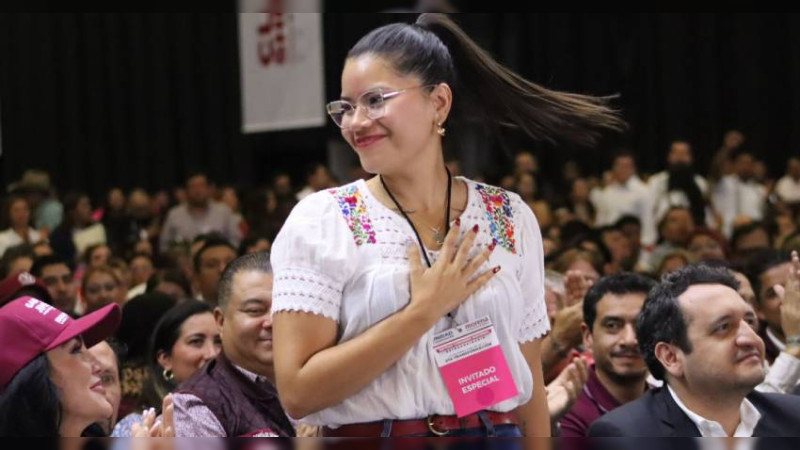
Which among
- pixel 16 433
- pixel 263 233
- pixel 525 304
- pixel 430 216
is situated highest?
pixel 430 216

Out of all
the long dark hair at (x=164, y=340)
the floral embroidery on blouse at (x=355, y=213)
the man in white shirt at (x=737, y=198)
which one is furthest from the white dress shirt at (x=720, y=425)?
the man in white shirt at (x=737, y=198)

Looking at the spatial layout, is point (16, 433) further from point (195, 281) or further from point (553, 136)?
point (195, 281)

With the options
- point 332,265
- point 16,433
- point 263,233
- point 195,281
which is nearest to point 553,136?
point 332,265

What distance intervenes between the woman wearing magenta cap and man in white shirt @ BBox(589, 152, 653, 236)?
8.04m

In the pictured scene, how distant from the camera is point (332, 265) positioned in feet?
7.81

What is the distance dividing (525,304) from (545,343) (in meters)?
2.09

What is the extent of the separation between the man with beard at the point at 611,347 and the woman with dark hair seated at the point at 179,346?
1.11 m

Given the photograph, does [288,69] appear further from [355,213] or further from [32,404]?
[355,213]

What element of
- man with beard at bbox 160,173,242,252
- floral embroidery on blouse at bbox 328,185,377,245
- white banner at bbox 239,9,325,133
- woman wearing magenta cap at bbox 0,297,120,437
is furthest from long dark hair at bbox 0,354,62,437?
man with beard at bbox 160,173,242,252

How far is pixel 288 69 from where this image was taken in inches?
399

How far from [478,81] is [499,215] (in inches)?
11.0

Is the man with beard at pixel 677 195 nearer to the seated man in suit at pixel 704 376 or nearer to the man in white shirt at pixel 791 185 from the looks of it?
the man in white shirt at pixel 791 185

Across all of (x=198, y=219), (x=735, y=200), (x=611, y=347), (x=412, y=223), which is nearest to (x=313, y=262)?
(x=412, y=223)

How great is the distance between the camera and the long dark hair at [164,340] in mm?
4173
